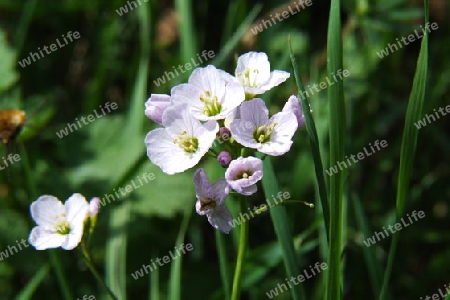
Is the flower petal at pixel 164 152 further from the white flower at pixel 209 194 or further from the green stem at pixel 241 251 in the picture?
the green stem at pixel 241 251

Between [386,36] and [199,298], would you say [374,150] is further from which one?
[199,298]

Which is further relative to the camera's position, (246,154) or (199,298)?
(199,298)

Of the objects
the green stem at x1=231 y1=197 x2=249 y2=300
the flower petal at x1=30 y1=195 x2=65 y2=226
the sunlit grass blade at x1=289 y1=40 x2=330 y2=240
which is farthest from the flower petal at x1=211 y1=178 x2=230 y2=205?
the flower petal at x1=30 y1=195 x2=65 y2=226

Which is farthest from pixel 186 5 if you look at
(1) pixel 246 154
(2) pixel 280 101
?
(1) pixel 246 154

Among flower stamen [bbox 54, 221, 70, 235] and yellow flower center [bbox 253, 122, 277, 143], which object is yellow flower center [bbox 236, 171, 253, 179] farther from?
flower stamen [bbox 54, 221, 70, 235]

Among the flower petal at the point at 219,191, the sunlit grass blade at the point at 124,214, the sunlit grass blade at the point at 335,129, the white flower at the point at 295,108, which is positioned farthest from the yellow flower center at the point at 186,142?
the sunlit grass blade at the point at 124,214
